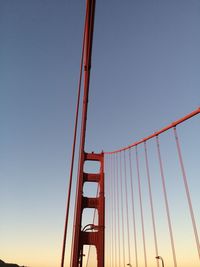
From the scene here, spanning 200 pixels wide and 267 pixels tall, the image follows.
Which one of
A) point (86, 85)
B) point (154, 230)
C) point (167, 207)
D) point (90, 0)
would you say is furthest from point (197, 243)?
point (86, 85)

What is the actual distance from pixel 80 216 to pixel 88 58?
207 inches

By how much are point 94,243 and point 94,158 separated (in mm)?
3524

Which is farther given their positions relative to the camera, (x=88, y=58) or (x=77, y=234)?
(x=77, y=234)

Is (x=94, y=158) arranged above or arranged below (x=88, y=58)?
below

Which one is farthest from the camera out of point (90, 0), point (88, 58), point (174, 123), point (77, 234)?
point (77, 234)

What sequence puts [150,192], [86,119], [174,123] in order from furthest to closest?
1. [86,119]
2. [150,192]
3. [174,123]

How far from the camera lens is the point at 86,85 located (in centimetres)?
932

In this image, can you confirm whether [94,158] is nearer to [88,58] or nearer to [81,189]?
[81,189]

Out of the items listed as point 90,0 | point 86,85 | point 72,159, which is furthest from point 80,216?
point 90,0

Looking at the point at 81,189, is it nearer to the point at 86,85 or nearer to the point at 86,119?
the point at 86,119

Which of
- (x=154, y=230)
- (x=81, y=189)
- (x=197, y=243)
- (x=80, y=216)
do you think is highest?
(x=81, y=189)

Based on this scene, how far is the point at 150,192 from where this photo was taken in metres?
A: 6.46

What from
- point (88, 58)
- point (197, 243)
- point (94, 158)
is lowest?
point (197, 243)

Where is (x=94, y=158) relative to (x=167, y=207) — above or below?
above
